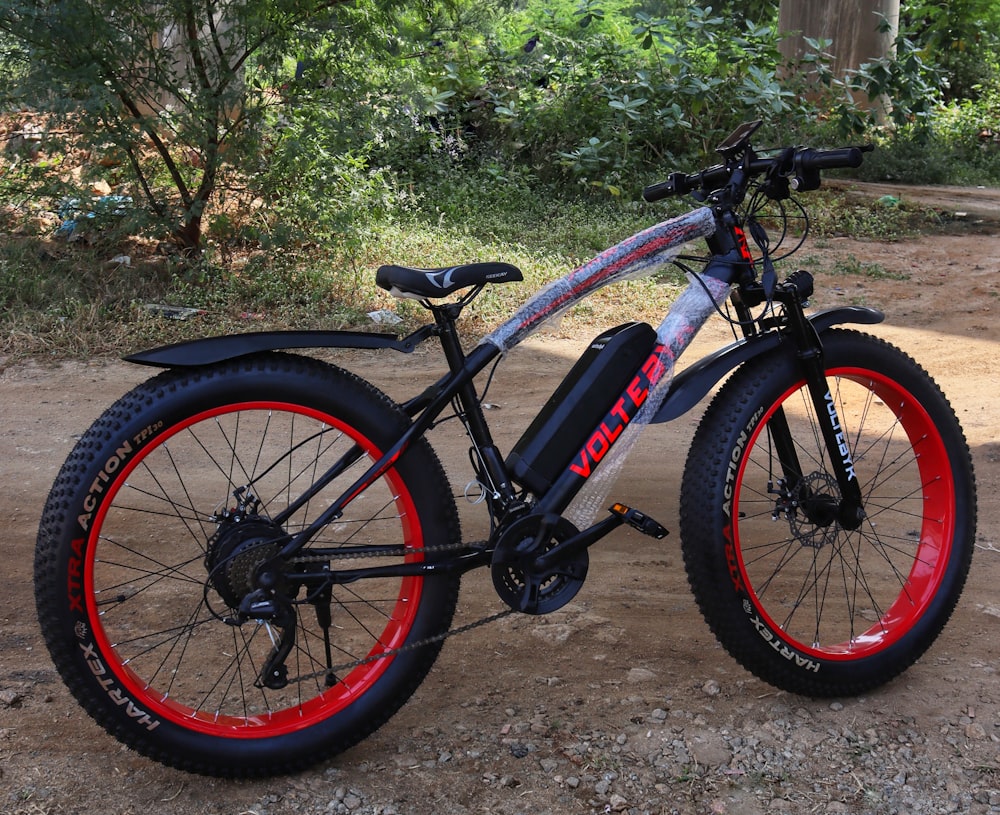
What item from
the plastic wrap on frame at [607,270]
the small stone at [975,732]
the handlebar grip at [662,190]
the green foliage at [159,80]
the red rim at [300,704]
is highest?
the green foliage at [159,80]

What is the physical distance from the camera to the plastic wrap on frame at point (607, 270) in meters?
2.57

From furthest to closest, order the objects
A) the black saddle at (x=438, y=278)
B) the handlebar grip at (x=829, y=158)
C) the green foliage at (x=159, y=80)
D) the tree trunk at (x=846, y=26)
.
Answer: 1. the tree trunk at (x=846, y=26)
2. the green foliage at (x=159, y=80)
3. the handlebar grip at (x=829, y=158)
4. the black saddle at (x=438, y=278)

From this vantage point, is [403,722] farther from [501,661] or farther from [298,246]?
[298,246]

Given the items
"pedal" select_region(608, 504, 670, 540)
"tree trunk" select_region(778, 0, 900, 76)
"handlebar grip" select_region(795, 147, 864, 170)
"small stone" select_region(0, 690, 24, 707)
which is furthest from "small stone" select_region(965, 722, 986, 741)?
"tree trunk" select_region(778, 0, 900, 76)

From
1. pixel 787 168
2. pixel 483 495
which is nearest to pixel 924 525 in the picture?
pixel 787 168

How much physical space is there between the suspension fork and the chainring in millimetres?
686

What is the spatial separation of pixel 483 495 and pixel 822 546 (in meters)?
1.16

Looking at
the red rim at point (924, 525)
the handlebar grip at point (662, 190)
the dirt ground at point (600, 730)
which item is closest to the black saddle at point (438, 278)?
the handlebar grip at point (662, 190)

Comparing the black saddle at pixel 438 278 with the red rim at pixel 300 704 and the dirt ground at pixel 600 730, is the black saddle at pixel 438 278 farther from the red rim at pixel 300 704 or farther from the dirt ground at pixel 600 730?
the dirt ground at pixel 600 730

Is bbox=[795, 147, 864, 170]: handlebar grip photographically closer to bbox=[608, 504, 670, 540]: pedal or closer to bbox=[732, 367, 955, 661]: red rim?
bbox=[732, 367, 955, 661]: red rim

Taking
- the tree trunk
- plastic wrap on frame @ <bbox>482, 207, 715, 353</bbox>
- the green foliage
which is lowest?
plastic wrap on frame @ <bbox>482, 207, 715, 353</bbox>

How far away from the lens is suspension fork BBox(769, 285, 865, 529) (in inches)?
106

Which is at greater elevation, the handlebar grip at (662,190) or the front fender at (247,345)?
the handlebar grip at (662,190)

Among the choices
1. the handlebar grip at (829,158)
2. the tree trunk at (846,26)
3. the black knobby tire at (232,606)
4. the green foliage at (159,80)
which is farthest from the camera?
the tree trunk at (846,26)
